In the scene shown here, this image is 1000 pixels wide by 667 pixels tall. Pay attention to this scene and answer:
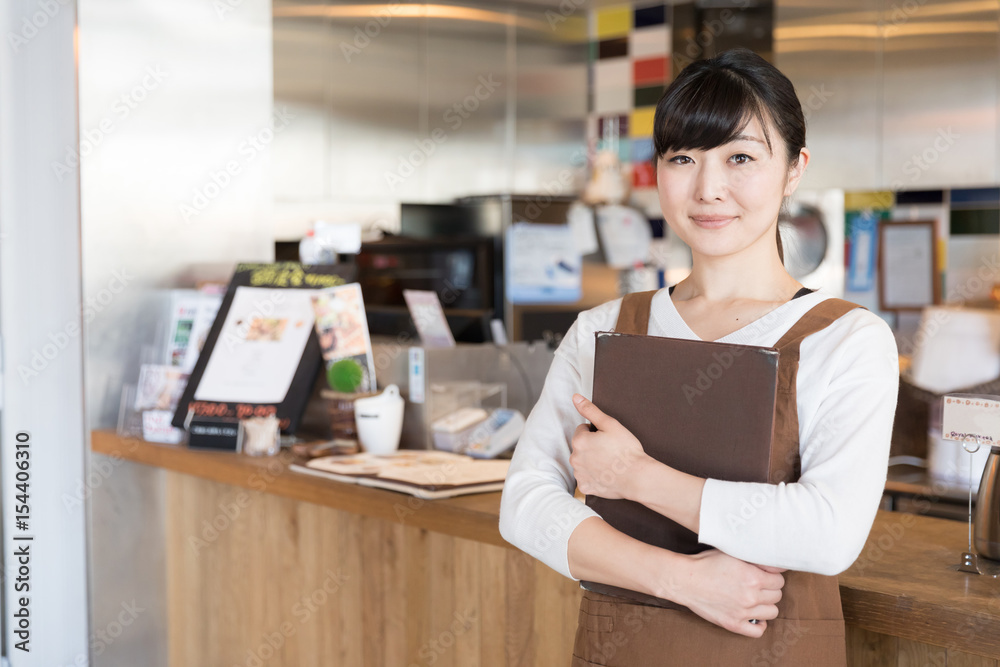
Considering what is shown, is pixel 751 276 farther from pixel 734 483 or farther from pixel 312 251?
pixel 312 251

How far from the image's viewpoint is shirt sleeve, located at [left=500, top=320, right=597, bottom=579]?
127 cm

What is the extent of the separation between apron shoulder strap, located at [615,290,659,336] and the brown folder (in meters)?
0.11

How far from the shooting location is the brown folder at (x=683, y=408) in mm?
1173

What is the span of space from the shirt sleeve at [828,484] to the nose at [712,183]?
0.23 m

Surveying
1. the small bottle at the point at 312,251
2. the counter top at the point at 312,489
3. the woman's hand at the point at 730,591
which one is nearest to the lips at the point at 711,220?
the woman's hand at the point at 730,591

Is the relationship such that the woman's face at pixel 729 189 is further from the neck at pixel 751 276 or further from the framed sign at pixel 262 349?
the framed sign at pixel 262 349

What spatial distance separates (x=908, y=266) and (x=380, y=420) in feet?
10.3

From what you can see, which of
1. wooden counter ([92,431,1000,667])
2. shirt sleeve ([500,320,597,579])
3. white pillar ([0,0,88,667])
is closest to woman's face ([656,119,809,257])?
shirt sleeve ([500,320,597,579])

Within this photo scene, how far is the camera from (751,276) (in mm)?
1315

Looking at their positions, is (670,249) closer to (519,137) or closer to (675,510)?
(519,137)

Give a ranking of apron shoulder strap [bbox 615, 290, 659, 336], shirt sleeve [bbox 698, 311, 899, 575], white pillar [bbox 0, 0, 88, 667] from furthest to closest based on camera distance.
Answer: white pillar [bbox 0, 0, 88, 667]
apron shoulder strap [bbox 615, 290, 659, 336]
shirt sleeve [bbox 698, 311, 899, 575]

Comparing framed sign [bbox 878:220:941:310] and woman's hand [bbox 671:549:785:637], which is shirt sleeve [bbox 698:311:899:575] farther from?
framed sign [bbox 878:220:941:310]

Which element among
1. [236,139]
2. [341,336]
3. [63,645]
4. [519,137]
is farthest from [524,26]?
[63,645]

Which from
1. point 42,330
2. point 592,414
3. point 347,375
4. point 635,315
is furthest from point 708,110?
point 42,330
